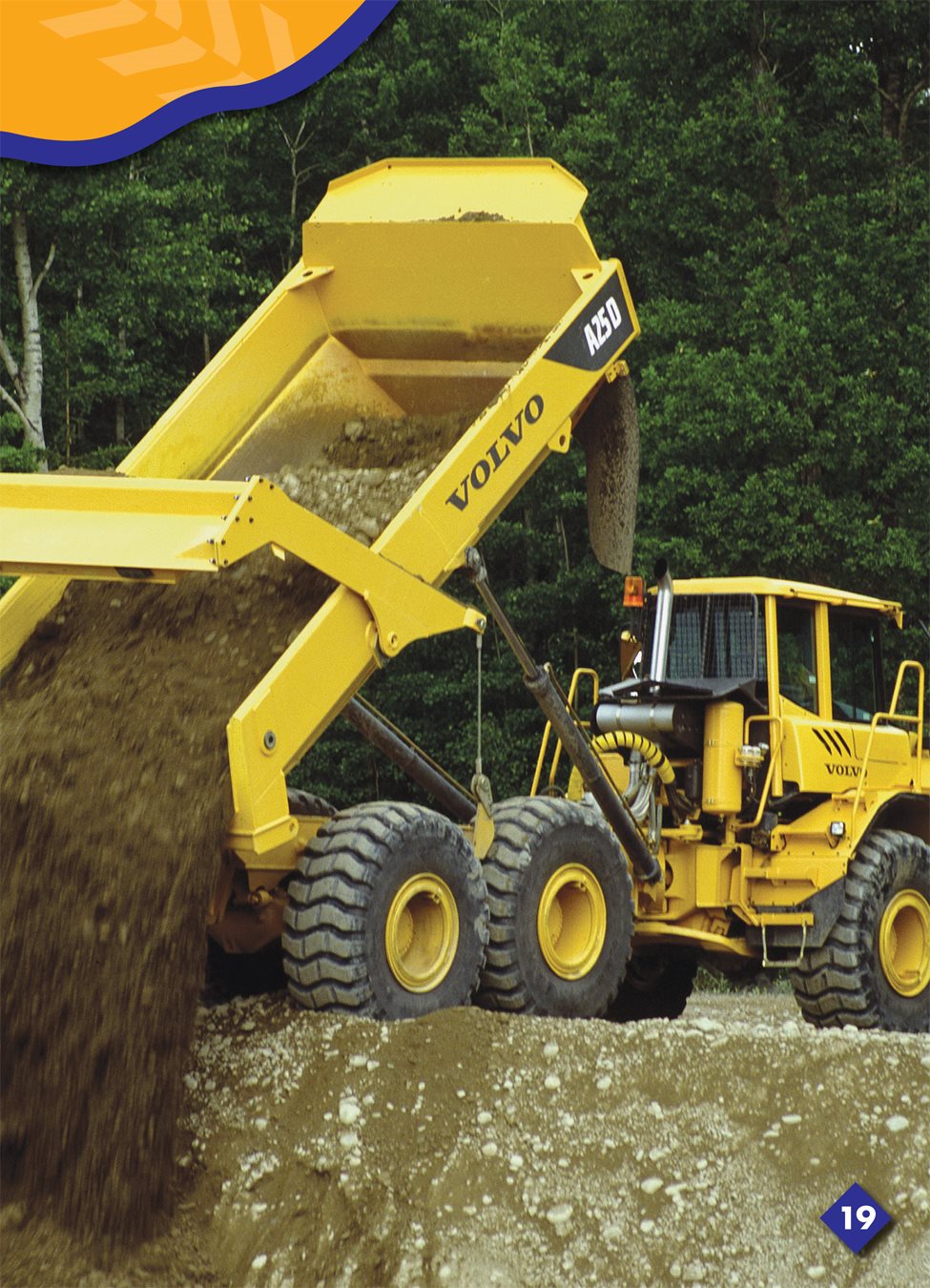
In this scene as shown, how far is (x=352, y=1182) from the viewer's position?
574 cm

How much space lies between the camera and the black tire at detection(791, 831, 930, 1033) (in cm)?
912

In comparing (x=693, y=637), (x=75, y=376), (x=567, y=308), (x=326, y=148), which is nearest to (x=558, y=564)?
(x=75, y=376)

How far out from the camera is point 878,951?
30.4 ft

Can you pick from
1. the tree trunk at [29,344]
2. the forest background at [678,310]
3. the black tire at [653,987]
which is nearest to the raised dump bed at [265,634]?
the black tire at [653,987]

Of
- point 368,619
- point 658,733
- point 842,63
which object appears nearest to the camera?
point 368,619

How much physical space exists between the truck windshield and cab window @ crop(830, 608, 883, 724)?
0.61 meters

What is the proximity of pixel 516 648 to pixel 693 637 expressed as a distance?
200cm

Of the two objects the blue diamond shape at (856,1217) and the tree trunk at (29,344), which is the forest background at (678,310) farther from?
the blue diamond shape at (856,1217)

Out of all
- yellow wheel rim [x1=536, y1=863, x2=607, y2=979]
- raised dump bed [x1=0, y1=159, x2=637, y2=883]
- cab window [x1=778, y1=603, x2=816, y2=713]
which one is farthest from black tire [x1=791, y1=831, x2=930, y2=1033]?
raised dump bed [x1=0, y1=159, x2=637, y2=883]

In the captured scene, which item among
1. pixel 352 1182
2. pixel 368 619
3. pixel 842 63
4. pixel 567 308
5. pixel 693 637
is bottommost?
pixel 352 1182

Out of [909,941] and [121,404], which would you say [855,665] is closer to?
[909,941]

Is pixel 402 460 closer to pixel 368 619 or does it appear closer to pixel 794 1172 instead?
pixel 368 619

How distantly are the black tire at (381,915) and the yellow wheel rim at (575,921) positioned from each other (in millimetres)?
734

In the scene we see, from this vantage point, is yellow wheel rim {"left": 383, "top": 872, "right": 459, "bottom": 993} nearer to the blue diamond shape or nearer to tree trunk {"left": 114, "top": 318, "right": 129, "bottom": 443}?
the blue diamond shape
